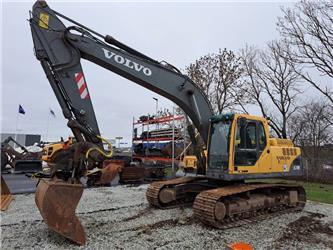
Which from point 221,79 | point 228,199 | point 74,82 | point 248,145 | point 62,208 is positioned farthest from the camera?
point 221,79

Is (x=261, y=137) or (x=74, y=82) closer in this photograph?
(x=74, y=82)

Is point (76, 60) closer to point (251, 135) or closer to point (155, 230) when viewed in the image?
point (155, 230)

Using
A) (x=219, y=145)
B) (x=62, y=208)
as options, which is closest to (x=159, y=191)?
(x=219, y=145)

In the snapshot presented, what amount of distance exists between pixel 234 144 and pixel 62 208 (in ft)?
12.8

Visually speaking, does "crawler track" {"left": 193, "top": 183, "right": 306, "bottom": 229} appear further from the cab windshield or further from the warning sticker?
the warning sticker

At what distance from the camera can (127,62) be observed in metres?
6.33

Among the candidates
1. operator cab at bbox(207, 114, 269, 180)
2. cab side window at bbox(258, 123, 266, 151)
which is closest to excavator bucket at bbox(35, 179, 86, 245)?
operator cab at bbox(207, 114, 269, 180)

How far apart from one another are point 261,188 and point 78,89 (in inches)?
201

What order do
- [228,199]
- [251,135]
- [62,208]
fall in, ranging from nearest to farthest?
[62,208] < [228,199] < [251,135]

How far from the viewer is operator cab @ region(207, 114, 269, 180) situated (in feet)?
21.5

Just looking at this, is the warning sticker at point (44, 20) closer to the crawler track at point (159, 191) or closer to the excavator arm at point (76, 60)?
the excavator arm at point (76, 60)

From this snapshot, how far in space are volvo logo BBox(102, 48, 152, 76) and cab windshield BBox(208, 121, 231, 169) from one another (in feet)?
7.08

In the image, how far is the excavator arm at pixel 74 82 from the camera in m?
4.75

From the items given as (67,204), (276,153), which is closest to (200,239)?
(67,204)
